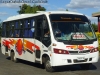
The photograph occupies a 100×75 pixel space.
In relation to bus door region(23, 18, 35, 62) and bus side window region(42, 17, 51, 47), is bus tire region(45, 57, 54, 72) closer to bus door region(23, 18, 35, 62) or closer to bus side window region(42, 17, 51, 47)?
bus side window region(42, 17, 51, 47)

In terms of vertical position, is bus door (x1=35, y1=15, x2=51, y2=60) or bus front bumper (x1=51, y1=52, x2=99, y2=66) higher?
bus door (x1=35, y1=15, x2=51, y2=60)

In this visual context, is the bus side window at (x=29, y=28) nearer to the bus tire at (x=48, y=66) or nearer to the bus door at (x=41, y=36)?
the bus door at (x=41, y=36)

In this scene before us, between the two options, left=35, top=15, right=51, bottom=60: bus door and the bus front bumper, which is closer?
the bus front bumper

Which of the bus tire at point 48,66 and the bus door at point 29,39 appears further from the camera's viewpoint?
the bus door at point 29,39

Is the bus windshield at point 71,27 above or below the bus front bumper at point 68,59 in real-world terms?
above

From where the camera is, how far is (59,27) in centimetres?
1259

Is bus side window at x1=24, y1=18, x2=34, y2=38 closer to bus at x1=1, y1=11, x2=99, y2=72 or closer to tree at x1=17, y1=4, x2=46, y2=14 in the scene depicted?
bus at x1=1, y1=11, x2=99, y2=72

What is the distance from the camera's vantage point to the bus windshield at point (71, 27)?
12.5 metres

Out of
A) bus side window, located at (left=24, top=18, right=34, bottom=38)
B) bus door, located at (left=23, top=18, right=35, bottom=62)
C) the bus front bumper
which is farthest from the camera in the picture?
bus side window, located at (left=24, top=18, right=34, bottom=38)

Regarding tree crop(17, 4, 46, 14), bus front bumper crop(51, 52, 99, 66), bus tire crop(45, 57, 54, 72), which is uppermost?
tree crop(17, 4, 46, 14)

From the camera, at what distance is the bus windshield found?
12.5m

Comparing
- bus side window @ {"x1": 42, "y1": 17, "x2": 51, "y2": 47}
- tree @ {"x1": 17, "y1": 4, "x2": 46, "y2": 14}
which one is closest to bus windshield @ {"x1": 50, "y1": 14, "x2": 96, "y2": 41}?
bus side window @ {"x1": 42, "y1": 17, "x2": 51, "y2": 47}

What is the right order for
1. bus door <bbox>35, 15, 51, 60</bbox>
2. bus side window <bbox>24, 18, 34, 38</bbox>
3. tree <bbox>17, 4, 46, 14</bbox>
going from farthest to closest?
tree <bbox>17, 4, 46, 14</bbox> → bus side window <bbox>24, 18, 34, 38</bbox> → bus door <bbox>35, 15, 51, 60</bbox>

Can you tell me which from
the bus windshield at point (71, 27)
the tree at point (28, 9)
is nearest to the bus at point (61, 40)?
the bus windshield at point (71, 27)
